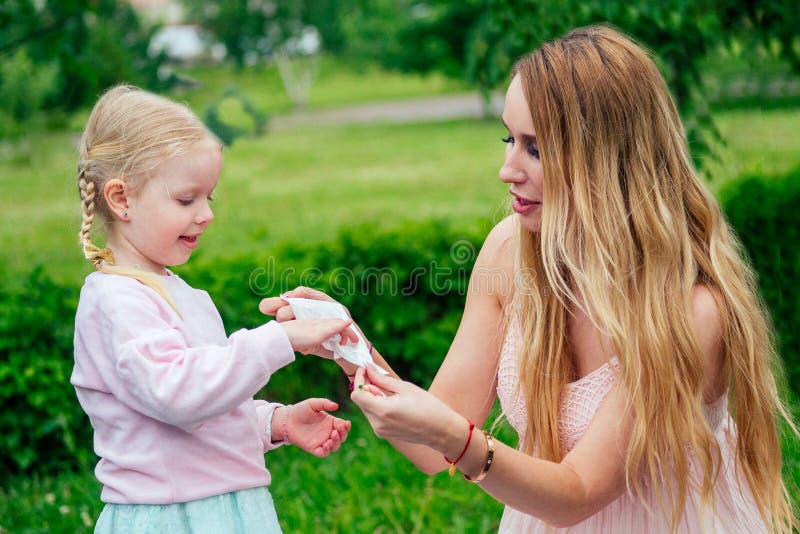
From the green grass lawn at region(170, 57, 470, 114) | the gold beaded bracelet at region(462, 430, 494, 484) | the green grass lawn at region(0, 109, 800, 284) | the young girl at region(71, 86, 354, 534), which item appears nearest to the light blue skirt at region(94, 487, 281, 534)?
the young girl at region(71, 86, 354, 534)

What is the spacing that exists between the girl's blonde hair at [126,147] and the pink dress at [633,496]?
1.01 m

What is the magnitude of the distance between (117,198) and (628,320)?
1152 millimetres

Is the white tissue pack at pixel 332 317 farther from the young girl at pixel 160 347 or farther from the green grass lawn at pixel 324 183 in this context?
the green grass lawn at pixel 324 183

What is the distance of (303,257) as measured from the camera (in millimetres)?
4906

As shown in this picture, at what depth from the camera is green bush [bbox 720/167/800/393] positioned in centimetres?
494

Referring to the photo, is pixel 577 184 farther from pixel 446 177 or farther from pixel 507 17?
pixel 446 177

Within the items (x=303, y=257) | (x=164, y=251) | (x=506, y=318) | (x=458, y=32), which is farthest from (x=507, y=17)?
(x=458, y=32)

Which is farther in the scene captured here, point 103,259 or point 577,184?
point 577,184

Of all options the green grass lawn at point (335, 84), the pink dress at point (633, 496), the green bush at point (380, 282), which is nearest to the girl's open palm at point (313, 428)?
the pink dress at point (633, 496)

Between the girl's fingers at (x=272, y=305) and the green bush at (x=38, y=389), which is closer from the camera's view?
the girl's fingers at (x=272, y=305)

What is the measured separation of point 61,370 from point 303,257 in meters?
1.31

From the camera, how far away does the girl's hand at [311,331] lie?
6.35 feet

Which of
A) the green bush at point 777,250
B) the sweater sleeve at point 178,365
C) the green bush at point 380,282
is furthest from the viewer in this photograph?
the green bush at point 777,250

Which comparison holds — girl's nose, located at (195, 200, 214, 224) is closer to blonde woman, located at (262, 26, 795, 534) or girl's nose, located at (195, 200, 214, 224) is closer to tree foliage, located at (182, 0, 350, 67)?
blonde woman, located at (262, 26, 795, 534)
